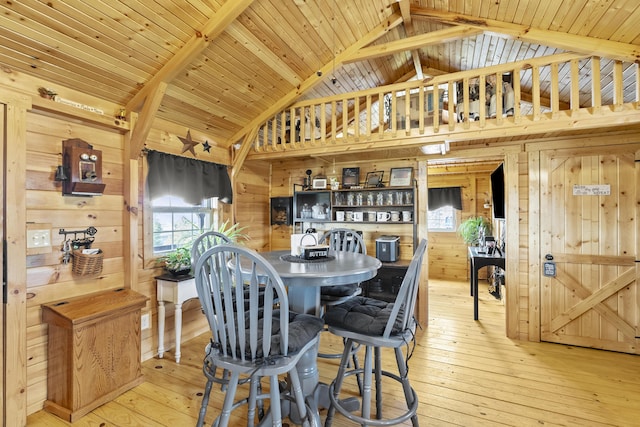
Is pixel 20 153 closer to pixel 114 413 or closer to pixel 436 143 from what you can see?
pixel 114 413

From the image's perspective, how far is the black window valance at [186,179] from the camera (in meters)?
2.90

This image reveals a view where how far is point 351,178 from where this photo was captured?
157 inches

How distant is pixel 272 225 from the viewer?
14.7 ft

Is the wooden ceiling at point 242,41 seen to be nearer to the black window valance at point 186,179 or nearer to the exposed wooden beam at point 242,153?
the exposed wooden beam at point 242,153

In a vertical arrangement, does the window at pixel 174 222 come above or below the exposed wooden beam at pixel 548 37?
below

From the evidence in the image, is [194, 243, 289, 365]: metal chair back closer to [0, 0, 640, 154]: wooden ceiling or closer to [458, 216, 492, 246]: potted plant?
[0, 0, 640, 154]: wooden ceiling

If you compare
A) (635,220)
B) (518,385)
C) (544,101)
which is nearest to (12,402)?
(518,385)

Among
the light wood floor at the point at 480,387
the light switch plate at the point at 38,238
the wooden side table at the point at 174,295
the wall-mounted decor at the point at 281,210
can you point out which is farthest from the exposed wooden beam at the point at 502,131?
the light switch plate at the point at 38,238

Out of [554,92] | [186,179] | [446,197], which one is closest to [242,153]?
[186,179]

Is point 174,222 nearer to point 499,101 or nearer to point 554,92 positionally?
point 499,101

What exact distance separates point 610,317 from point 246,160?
422 cm

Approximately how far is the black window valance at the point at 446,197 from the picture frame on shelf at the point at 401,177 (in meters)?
2.85

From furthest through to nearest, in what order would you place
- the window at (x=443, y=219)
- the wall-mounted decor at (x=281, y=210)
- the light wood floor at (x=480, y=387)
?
1. the window at (x=443, y=219)
2. the wall-mounted decor at (x=281, y=210)
3. the light wood floor at (x=480, y=387)

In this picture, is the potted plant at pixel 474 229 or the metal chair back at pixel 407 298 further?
the potted plant at pixel 474 229
